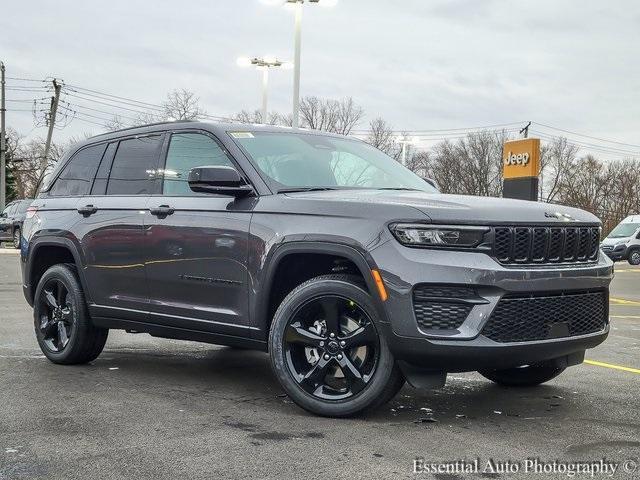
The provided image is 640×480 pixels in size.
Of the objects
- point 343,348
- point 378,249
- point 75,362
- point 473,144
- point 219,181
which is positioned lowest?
point 75,362

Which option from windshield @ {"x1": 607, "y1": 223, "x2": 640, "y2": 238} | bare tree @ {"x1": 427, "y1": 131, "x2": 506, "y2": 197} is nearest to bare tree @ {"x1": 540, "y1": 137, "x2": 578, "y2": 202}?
bare tree @ {"x1": 427, "y1": 131, "x2": 506, "y2": 197}

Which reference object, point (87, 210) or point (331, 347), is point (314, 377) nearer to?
point (331, 347)

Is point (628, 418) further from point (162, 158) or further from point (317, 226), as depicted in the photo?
point (162, 158)

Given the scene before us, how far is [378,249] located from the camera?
4.36 m

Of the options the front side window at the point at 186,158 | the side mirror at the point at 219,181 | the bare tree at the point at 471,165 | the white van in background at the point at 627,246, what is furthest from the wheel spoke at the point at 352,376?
the bare tree at the point at 471,165

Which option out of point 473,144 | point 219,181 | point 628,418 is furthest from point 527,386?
point 473,144

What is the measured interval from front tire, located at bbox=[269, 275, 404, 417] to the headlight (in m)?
0.45

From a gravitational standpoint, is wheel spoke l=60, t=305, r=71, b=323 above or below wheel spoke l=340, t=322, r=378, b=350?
below

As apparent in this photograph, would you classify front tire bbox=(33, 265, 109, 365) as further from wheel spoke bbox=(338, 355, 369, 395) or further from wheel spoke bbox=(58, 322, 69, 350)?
wheel spoke bbox=(338, 355, 369, 395)

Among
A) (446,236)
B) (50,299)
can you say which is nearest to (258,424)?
(446,236)

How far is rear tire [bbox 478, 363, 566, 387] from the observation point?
217 inches

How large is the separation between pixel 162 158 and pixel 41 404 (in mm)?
1957

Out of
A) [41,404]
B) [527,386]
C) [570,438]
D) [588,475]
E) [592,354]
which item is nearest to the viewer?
[588,475]

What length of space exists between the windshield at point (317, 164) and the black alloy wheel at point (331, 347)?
91 cm
